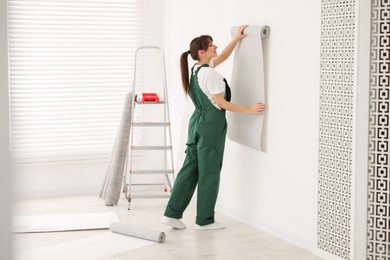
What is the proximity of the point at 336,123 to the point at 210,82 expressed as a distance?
1162 mm

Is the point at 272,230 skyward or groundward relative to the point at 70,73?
groundward

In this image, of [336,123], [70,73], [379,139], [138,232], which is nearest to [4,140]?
[379,139]

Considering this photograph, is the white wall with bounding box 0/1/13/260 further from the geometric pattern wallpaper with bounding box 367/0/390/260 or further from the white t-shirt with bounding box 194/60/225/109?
the white t-shirt with bounding box 194/60/225/109

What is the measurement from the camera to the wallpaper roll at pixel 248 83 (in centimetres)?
471

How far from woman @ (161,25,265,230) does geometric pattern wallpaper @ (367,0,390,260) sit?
127cm

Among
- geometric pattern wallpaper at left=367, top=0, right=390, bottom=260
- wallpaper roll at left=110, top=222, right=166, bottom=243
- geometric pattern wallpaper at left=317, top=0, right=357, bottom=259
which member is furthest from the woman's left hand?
wallpaper roll at left=110, top=222, right=166, bottom=243

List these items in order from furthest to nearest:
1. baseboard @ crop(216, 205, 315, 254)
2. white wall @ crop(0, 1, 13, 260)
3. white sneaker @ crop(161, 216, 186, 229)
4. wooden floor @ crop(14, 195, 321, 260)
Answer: white sneaker @ crop(161, 216, 186, 229), baseboard @ crop(216, 205, 315, 254), wooden floor @ crop(14, 195, 321, 260), white wall @ crop(0, 1, 13, 260)

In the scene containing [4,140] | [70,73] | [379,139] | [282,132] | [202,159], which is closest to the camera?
[4,140]

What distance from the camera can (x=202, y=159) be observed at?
490 centimetres

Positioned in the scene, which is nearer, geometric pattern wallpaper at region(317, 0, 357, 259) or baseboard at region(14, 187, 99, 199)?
geometric pattern wallpaper at region(317, 0, 357, 259)

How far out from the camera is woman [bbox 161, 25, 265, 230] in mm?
4840

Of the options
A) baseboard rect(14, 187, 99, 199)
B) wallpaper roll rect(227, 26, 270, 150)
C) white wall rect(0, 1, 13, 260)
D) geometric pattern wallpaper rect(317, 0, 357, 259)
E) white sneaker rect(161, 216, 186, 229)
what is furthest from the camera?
baseboard rect(14, 187, 99, 199)

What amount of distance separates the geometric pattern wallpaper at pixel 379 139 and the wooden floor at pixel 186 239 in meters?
0.61

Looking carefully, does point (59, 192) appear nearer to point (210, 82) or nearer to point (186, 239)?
point (186, 239)
